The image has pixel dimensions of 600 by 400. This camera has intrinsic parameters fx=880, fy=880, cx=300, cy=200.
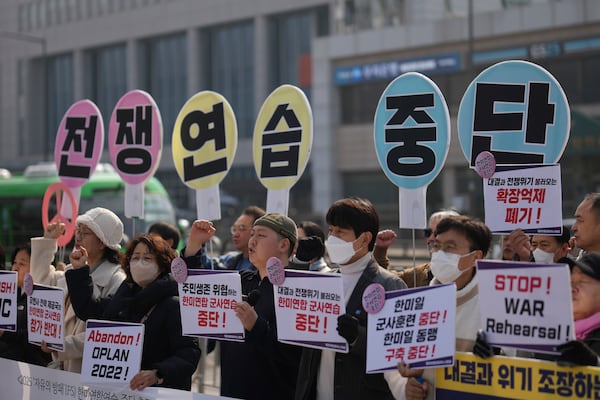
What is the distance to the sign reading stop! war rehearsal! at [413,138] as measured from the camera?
5.30 meters

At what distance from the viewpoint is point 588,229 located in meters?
4.95

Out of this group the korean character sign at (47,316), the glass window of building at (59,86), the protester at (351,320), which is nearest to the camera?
the protester at (351,320)

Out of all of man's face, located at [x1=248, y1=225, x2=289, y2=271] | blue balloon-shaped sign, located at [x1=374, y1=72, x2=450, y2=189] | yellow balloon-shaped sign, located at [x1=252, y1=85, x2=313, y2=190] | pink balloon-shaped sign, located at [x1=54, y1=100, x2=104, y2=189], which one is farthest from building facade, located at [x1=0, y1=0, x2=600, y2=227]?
man's face, located at [x1=248, y1=225, x2=289, y2=271]

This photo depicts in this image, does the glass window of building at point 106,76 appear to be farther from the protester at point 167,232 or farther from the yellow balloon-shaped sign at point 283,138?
the yellow balloon-shaped sign at point 283,138

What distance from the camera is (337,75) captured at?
40.8 meters

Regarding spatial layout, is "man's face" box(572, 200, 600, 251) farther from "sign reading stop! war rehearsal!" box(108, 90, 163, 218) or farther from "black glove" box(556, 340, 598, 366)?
"sign reading stop! war rehearsal!" box(108, 90, 163, 218)

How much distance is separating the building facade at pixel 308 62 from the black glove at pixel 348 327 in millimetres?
23101

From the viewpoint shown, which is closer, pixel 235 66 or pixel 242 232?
pixel 242 232

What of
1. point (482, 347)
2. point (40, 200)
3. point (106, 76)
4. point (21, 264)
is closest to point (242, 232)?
point (21, 264)

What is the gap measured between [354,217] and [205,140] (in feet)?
9.30

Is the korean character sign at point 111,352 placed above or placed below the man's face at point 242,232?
below

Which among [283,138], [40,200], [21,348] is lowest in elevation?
[21,348]

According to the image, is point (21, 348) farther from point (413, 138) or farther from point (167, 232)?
point (413, 138)

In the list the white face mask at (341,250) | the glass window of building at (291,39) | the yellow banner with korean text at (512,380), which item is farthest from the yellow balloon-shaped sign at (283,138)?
the glass window of building at (291,39)
